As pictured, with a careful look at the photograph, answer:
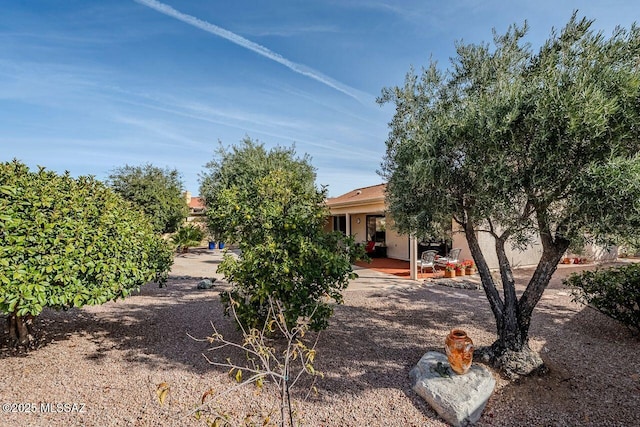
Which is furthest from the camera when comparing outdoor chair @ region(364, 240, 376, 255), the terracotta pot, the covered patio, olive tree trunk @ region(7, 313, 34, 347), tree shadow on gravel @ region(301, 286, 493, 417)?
outdoor chair @ region(364, 240, 376, 255)

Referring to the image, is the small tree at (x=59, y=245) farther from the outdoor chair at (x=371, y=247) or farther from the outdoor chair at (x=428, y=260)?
the outdoor chair at (x=371, y=247)

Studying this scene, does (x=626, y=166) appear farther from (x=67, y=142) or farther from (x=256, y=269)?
(x=67, y=142)

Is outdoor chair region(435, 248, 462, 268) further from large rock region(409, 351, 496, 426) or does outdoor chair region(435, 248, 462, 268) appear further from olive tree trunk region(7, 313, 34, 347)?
olive tree trunk region(7, 313, 34, 347)

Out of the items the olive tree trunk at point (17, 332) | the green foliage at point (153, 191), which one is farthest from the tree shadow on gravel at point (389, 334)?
the green foliage at point (153, 191)

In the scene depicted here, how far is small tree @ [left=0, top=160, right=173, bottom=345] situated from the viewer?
152 inches

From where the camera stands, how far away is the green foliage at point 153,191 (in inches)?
730

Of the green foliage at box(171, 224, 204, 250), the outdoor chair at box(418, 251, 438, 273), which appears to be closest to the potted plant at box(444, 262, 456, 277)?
the outdoor chair at box(418, 251, 438, 273)

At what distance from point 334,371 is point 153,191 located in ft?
59.2

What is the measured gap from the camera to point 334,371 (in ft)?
15.1

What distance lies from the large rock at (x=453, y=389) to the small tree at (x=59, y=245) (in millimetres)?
4548

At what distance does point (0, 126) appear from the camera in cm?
805

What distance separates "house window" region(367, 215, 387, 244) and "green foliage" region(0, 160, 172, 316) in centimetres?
1415

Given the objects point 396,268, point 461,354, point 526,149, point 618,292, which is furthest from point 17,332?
point 396,268

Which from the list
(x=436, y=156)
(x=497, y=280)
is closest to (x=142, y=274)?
(x=436, y=156)
